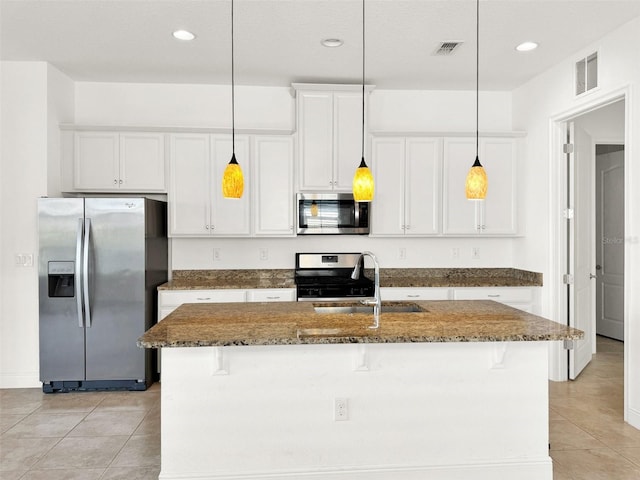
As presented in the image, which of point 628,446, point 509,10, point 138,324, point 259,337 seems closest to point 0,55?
point 138,324

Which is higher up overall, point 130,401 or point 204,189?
point 204,189

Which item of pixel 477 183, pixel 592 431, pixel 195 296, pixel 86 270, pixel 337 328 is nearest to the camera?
pixel 337 328

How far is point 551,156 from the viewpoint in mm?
4254

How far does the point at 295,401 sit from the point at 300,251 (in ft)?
8.32

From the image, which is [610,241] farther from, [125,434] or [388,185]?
[125,434]

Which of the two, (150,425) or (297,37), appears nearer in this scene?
(150,425)

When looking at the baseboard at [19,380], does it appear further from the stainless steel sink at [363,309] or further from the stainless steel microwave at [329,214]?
the stainless steel sink at [363,309]

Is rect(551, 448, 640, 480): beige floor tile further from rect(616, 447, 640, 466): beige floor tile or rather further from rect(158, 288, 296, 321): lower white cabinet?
rect(158, 288, 296, 321): lower white cabinet

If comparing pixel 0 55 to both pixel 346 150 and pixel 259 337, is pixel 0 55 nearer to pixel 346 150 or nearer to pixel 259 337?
pixel 346 150

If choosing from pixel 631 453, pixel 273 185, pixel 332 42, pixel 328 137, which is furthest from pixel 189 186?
pixel 631 453

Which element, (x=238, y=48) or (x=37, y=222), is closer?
(x=238, y=48)

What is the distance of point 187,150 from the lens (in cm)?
450

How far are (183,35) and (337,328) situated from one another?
255 cm

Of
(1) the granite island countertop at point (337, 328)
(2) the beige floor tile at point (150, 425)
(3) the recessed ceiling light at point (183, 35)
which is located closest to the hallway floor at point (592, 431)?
(1) the granite island countertop at point (337, 328)
